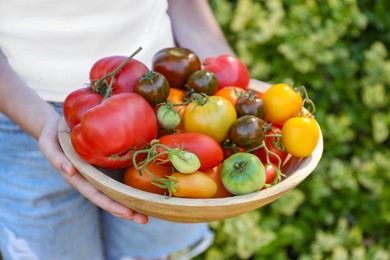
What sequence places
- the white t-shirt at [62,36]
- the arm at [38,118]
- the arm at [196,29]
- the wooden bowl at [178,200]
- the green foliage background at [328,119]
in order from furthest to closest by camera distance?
1. the green foliage background at [328,119]
2. the arm at [196,29]
3. the white t-shirt at [62,36]
4. the arm at [38,118]
5. the wooden bowl at [178,200]

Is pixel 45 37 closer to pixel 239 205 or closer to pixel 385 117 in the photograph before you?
pixel 239 205

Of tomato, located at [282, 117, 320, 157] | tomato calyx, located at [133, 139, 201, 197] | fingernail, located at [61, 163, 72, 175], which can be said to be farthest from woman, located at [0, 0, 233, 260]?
tomato, located at [282, 117, 320, 157]

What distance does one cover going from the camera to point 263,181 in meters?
0.99

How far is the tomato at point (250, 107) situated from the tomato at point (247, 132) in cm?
4

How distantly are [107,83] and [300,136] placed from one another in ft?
1.26

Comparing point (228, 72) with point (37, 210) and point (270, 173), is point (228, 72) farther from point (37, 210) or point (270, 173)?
point (37, 210)

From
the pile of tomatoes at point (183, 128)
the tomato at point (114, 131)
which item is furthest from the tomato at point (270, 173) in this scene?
the tomato at point (114, 131)

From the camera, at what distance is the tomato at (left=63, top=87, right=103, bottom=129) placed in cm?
104

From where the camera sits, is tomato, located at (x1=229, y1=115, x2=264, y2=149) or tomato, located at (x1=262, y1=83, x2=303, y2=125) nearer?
tomato, located at (x1=229, y1=115, x2=264, y2=149)

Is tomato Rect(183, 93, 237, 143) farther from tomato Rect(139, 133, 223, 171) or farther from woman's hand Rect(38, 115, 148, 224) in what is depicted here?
woman's hand Rect(38, 115, 148, 224)

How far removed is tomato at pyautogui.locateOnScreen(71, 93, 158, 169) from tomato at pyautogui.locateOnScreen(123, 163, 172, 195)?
0.03 m

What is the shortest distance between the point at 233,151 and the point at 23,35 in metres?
0.49

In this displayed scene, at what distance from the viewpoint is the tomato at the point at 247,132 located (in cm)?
102

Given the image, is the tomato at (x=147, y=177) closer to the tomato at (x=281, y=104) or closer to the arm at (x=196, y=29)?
the tomato at (x=281, y=104)
